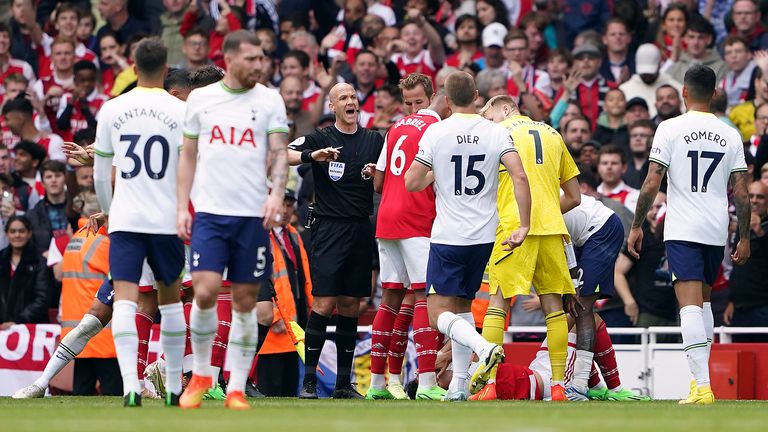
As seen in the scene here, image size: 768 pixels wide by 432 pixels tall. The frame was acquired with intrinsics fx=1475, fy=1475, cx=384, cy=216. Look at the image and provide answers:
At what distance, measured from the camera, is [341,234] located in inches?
529

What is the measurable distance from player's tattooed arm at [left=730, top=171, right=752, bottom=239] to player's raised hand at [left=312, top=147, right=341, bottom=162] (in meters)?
3.30

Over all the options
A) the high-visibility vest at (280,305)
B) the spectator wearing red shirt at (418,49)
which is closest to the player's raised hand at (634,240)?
the high-visibility vest at (280,305)

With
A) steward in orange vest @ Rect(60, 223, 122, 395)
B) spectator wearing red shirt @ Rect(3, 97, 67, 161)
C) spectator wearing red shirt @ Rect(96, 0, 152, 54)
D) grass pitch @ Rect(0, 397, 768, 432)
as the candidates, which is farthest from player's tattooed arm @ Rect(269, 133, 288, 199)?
spectator wearing red shirt @ Rect(96, 0, 152, 54)

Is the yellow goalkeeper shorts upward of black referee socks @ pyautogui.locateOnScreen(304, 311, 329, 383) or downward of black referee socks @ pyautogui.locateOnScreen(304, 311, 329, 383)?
upward

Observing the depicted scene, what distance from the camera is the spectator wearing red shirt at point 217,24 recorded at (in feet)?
71.5

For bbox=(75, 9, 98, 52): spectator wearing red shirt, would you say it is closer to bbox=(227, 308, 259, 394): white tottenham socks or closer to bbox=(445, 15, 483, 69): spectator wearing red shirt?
bbox=(445, 15, 483, 69): spectator wearing red shirt

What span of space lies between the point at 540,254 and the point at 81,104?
9.84 m

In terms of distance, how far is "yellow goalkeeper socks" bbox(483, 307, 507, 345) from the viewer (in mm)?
12367

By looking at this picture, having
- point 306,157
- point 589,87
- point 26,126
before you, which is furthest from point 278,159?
point 26,126

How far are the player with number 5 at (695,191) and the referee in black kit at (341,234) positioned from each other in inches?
106

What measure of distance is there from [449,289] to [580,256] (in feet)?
6.58

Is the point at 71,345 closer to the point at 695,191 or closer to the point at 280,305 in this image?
the point at 280,305

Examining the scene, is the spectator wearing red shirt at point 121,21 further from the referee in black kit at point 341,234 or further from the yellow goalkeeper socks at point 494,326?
the yellow goalkeeper socks at point 494,326

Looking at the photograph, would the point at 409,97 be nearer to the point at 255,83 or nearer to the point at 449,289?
the point at 449,289
